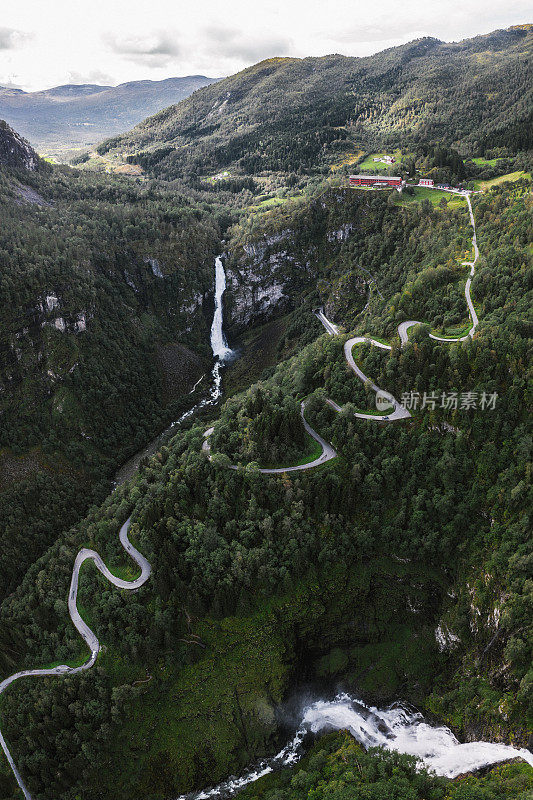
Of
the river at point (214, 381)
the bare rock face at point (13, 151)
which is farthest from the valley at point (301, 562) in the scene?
the bare rock face at point (13, 151)

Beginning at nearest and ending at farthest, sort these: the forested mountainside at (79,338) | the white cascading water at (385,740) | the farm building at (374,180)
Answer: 1. the white cascading water at (385,740)
2. the forested mountainside at (79,338)
3. the farm building at (374,180)

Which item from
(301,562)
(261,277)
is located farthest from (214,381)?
(301,562)

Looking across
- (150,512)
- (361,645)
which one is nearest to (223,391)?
(150,512)

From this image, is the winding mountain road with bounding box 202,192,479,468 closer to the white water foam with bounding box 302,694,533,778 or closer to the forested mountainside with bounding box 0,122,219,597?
the white water foam with bounding box 302,694,533,778

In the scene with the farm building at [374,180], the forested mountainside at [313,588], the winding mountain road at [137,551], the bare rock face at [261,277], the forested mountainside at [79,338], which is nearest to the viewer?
the forested mountainside at [313,588]

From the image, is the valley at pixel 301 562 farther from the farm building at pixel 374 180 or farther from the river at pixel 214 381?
the farm building at pixel 374 180
